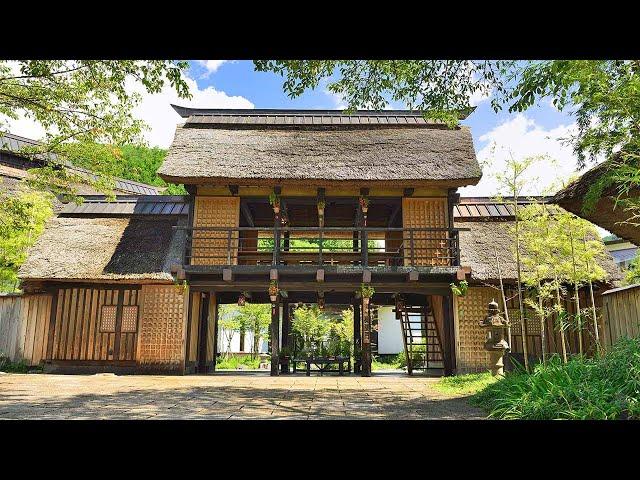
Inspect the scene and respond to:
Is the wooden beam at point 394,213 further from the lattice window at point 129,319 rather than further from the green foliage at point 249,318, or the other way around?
the green foliage at point 249,318

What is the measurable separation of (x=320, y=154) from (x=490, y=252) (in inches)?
172

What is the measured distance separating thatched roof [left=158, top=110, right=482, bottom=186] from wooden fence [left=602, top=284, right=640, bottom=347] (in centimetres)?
356

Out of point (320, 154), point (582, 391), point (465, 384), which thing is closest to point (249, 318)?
point (320, 154)

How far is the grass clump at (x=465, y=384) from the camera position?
21.6 ft

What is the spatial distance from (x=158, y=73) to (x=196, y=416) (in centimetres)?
379

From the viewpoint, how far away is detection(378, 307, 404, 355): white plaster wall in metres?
21.6

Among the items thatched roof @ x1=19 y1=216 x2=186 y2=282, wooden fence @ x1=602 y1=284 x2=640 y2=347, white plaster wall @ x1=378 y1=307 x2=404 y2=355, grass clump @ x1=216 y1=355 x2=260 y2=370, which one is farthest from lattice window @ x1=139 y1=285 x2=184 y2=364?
white plaster wall @ x1=378 y1=307 x2=404 y2=355

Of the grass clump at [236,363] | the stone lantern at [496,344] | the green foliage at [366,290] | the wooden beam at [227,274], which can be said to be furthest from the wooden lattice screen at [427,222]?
the grass clump at [236,363]

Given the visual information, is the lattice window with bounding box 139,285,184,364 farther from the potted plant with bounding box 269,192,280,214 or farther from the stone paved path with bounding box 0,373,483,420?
the stone paved path with bounding box 0,373,483,420

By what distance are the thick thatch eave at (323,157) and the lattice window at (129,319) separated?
116 inches

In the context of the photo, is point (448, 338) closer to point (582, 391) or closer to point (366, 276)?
point (366, 276)
